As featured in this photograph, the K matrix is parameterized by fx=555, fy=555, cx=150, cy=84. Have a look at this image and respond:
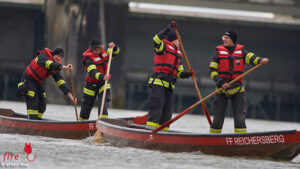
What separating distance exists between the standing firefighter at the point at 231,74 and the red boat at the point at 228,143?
71cm

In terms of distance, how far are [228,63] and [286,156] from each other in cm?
182

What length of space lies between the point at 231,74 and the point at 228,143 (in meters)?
1.30

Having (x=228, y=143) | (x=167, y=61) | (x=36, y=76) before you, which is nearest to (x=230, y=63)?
(x=167, y=61)

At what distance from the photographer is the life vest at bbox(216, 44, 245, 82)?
9.36m

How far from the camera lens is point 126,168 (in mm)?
7312

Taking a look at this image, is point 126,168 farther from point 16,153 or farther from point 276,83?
point 276,83

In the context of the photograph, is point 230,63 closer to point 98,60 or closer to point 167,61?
point 167,61

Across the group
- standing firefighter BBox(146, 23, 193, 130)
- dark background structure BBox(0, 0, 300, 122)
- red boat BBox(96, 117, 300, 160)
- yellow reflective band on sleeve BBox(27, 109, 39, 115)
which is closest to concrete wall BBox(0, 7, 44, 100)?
dark background structure BBox(0, 0, 300, 122)

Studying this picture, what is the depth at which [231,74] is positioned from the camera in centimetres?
938

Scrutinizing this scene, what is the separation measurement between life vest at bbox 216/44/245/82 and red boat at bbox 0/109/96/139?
2.84 meters

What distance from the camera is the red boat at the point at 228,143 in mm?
8445

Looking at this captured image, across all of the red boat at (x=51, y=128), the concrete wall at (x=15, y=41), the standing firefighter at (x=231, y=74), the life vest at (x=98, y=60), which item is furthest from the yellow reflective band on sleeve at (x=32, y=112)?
the concrete wall at (x=15, y=41)

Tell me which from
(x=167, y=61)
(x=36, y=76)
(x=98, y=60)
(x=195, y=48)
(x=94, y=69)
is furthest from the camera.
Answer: (x=195, y=48)

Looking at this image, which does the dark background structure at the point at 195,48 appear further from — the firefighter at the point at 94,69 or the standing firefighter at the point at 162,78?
the standing firefighter at the point at 162,78
